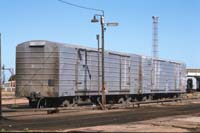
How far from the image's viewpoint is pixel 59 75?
32.3 m

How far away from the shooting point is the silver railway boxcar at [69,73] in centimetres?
3238

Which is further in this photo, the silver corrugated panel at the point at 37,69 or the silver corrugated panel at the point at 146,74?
the silver corrugated panel at the point at 146,74

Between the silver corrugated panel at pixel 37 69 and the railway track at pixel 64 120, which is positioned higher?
the silver corrugated panel at pixel 37 69

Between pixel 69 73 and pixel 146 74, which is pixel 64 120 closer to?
pixel 69 73

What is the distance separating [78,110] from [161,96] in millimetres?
19042

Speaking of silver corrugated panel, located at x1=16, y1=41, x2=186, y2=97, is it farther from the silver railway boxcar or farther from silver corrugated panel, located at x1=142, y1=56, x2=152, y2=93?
silver corrugated panel, located at x1=142, y1=56, x2=152, y2=93

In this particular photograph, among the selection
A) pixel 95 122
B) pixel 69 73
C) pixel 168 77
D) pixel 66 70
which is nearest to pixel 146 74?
pixel 168 77

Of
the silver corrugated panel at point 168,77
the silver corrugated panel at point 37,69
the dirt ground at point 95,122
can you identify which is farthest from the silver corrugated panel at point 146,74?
the silver corrugated panel at point 37,69

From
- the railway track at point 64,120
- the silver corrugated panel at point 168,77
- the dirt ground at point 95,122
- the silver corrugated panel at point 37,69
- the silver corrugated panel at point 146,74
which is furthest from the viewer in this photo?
the silver corrugated panel at point 168,77

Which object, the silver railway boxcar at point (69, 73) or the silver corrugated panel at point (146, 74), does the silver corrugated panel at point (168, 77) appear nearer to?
the silver corrugated panel at point (146, 74)

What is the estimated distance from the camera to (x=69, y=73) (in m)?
33.4

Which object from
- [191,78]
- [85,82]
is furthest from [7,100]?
[191,78]

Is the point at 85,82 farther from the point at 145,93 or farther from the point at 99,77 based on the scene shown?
the point at 145,93

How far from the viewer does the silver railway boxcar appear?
32375mm
